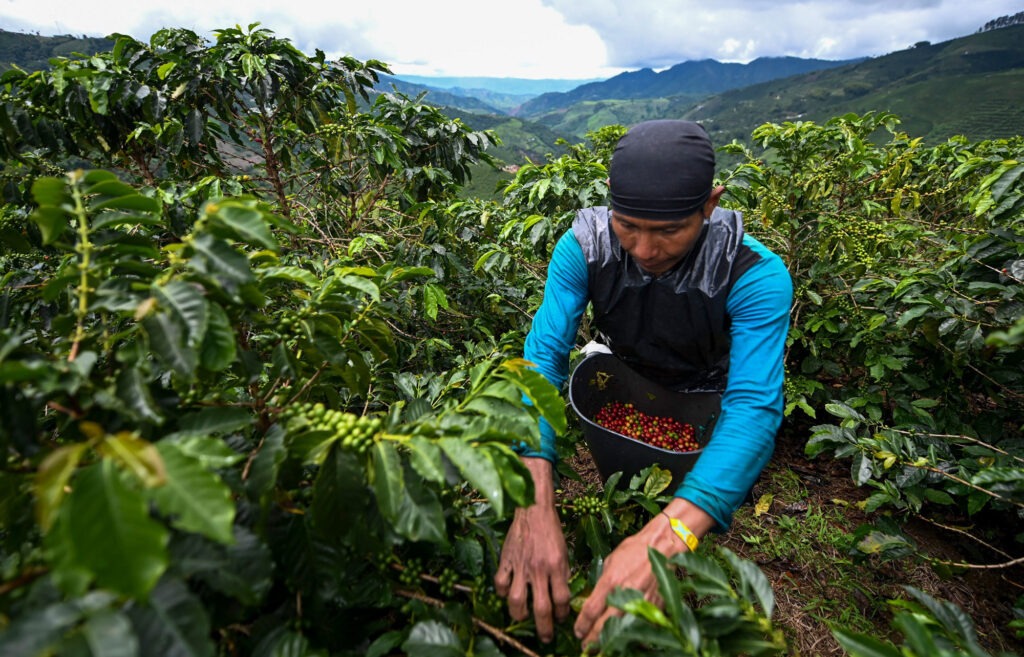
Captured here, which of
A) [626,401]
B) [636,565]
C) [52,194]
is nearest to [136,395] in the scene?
[52,194]

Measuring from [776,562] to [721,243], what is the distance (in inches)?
83.5

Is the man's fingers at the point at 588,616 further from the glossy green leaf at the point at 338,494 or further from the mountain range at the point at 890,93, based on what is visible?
the mountain range at the point at 890,93

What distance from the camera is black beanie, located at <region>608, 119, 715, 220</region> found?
177cm

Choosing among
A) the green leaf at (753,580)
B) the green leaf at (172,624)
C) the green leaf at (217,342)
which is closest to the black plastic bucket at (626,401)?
the green leaf at (753,580)

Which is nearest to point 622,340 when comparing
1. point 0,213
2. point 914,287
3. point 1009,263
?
point 914,287

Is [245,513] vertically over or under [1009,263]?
under

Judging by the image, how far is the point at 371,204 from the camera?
13.9 feet

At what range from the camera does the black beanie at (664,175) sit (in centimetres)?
177

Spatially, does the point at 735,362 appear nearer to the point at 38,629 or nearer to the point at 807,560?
the point at 807,560

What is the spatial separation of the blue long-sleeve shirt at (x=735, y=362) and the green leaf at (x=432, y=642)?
1.99ft

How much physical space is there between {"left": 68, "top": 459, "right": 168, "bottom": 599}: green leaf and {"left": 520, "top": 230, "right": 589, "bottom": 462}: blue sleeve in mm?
1498

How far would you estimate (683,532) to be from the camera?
4.69ft

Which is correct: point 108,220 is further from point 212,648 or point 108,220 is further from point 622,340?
point 622,340

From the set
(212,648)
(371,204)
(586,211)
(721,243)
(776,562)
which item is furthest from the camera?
(371,204)
